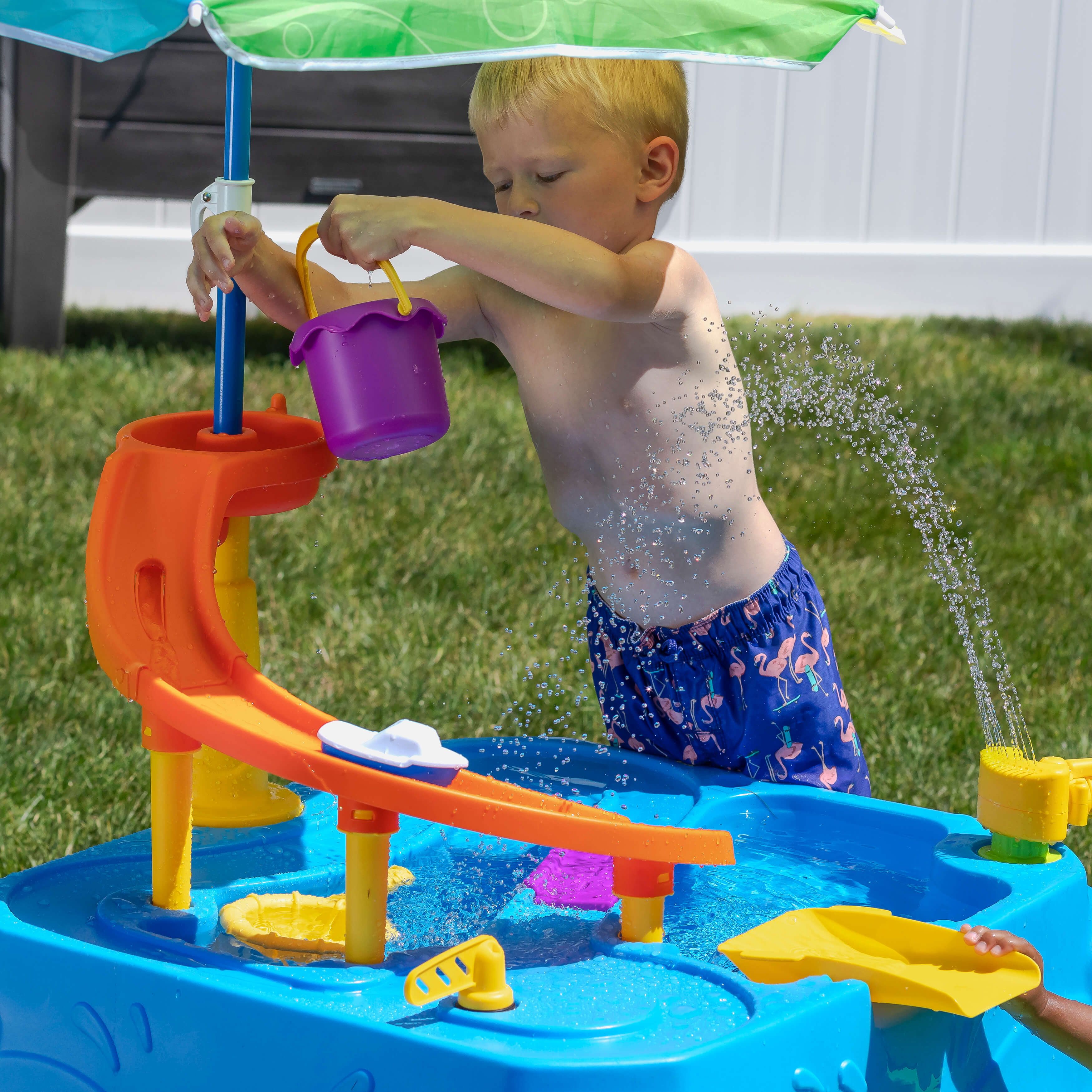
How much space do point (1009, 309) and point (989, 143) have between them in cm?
→ 67

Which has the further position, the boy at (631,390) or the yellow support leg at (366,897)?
the boy at (631,390)

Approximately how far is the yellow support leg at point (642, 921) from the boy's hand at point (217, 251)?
71cm

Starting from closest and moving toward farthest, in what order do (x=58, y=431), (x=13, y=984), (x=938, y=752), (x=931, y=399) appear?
(x=13, y=984) → (x=938, y=752) → (x=58, y=431) → (x=931, y=399)

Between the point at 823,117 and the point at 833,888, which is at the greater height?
the point at 823,117

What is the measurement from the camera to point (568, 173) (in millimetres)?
1636

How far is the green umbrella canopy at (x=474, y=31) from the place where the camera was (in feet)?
3.92

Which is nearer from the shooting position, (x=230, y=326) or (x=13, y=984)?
(x=13, y=984)

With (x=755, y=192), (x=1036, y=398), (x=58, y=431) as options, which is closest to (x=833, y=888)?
(x=58, y=431)

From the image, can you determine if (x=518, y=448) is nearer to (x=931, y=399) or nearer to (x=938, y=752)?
(x=931, y=399)

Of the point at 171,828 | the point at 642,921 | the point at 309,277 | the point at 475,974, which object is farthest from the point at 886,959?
the point at 309,277

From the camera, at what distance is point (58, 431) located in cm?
383

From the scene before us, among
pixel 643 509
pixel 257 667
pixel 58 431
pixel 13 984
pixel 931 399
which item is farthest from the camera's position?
pixel 931 399

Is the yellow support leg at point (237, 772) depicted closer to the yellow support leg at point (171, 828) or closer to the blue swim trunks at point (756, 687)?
the yellow support leg at point (171, 828)

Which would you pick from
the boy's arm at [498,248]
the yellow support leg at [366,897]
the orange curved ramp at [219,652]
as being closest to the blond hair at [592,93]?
the boy's arm at [498,248]
